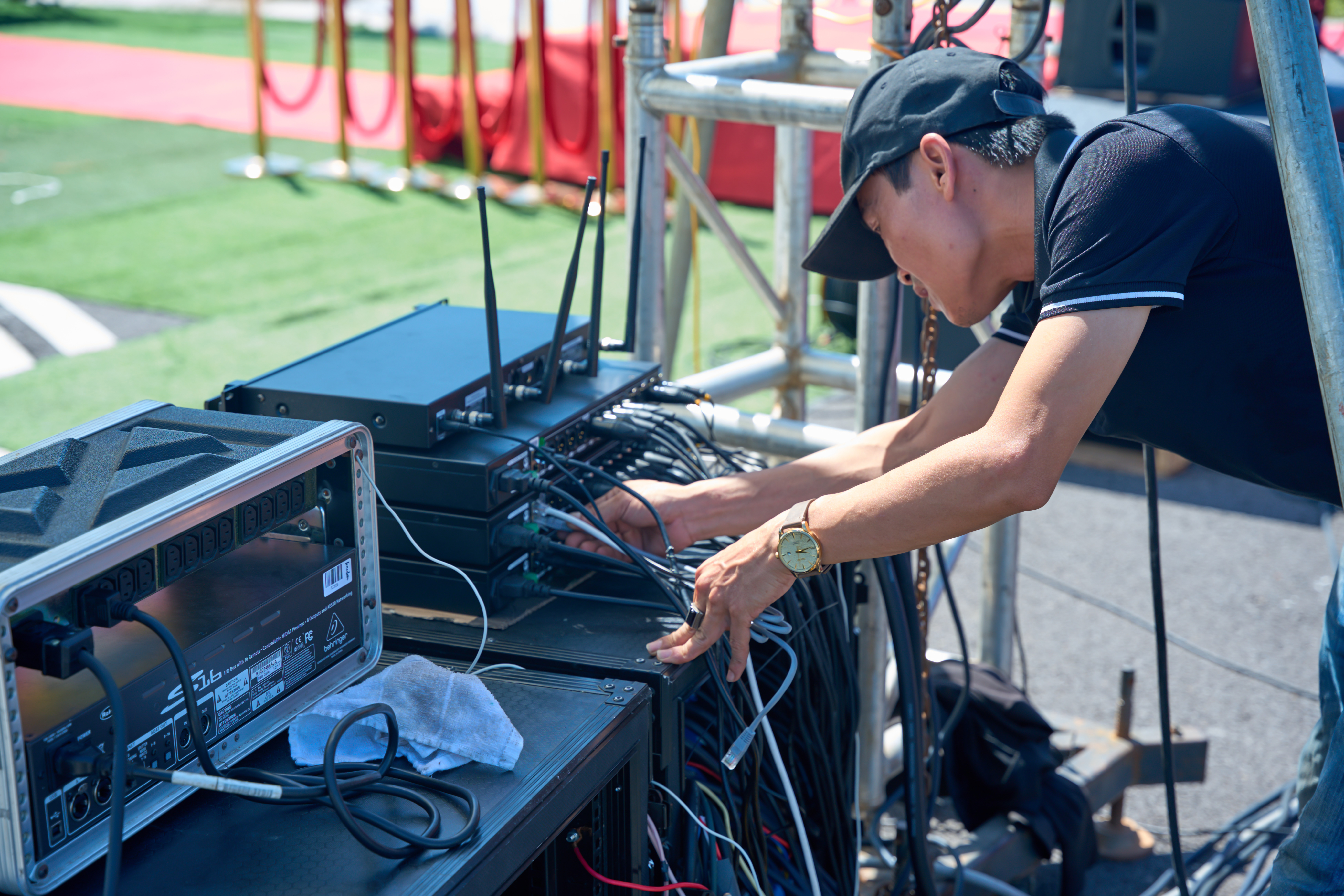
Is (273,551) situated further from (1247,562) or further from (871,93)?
(1247,562)

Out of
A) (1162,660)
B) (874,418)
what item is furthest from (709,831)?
(1162,660)

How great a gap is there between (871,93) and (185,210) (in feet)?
20.4

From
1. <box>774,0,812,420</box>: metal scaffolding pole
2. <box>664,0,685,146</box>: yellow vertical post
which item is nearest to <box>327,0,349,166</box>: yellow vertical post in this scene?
<box>664,0,685,146</box>: yellow vertical post

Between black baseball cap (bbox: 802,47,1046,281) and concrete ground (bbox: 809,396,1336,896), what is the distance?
5.01 feet

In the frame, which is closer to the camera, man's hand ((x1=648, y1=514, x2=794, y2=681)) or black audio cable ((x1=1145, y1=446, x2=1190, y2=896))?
man's hand ((x1=648, y1=514, x2=794, y2=681))

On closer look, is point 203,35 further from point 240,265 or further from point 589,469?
point 589,469

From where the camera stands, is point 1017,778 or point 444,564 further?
point 1017,778

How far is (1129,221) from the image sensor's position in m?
1.07

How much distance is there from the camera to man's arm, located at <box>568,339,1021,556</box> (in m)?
1.45

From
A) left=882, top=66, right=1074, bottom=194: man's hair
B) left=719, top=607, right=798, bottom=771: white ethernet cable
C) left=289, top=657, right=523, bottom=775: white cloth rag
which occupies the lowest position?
left=719, top=607, right=798, bottom=771: white ethernet cable

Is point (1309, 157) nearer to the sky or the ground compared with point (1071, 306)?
nearer to the sky

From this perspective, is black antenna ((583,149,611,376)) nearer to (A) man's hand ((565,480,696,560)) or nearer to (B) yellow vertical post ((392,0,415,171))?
(A) man's hand ((565,480,696,560))

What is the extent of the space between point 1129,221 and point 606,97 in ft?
19.0

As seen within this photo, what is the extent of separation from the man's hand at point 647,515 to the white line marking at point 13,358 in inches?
149
